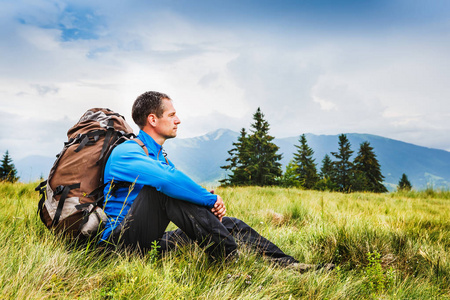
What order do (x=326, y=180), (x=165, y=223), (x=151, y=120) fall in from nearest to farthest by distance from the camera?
(x=165, y=223)
(x=151, y=120)
(x=326, y=180)

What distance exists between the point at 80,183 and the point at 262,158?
3968 centimetres

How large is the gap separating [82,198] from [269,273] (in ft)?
6.06

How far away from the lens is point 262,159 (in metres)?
41.8

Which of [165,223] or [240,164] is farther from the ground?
[240,164]

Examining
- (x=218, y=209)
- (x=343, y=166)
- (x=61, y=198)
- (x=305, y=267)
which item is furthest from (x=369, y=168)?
(x=61, y=198)

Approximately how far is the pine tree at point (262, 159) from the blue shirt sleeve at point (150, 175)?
37.8m

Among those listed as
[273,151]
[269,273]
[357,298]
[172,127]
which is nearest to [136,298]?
[269,273]

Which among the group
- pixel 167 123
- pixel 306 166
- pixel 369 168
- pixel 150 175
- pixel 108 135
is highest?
pixel 369 168

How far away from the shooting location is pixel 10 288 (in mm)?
1700

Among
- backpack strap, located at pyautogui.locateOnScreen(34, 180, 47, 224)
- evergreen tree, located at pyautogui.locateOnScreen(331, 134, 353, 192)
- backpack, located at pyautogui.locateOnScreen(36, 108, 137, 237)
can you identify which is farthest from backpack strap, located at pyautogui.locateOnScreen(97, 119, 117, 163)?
evergreen tree, located at pyautogui.locateOnScreen(331, 134, 353, 192)

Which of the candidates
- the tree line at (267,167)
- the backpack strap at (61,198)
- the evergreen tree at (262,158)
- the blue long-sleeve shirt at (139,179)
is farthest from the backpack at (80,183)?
the evergreen tree at (262,158)

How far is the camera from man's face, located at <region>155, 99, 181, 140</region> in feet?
11.2

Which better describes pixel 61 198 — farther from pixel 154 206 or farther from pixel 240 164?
pixel 240 164

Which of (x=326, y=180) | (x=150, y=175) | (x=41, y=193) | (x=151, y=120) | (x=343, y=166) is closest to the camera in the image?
(x=150, y=175)
